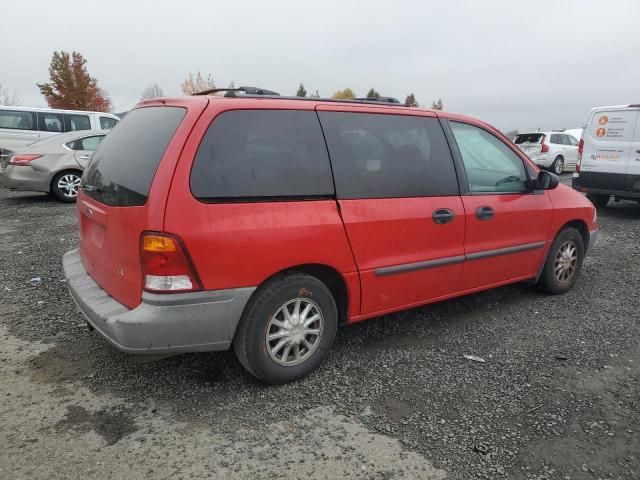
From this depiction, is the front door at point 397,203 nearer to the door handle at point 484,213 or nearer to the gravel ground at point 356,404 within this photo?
the door handle at point 484,213

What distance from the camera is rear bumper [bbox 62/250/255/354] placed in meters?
2.56

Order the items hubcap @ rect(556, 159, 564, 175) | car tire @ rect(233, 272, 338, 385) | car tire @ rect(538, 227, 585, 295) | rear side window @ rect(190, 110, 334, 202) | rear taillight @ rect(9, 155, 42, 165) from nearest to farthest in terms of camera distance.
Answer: rear side window @ rect(190, 110, 334, 202) → car tire @ rect(233, 272, 338, 385) → car tire @ rect(538, 227, 585, 295) → rear taillight @ rect(9, 155, 42, 165) → hubcap @ rect(556, 159, 564, 175)

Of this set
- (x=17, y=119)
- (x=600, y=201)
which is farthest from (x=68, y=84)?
(x=600, y=201)

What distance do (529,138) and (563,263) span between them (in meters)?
16.2

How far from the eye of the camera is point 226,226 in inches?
103

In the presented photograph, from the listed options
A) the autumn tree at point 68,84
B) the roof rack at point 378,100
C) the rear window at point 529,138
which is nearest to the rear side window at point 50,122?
Answer: the roof rack at point 378,100

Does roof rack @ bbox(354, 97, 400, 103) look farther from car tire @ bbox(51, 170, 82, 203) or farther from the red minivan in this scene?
car tire @ bbox(51, 170, 82, 203)

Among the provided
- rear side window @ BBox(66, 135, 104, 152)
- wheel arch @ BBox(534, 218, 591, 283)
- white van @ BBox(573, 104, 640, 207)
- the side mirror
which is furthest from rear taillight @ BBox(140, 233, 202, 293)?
white van @ BBox(573, 104, 640, 207)

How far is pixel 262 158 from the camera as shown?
9.29 ft

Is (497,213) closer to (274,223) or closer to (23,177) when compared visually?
(274,223)

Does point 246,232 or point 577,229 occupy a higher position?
point 246,232

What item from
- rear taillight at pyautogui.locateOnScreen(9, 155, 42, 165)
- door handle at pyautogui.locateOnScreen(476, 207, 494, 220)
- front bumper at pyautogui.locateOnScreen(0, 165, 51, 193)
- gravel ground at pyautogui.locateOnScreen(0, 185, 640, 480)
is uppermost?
rear taillight at pyautogui.locateOnScreen(9, 155, 42, 165)

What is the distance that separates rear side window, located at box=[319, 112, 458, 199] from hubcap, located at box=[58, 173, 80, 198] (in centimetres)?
818

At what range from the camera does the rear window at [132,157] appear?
8.81ft
